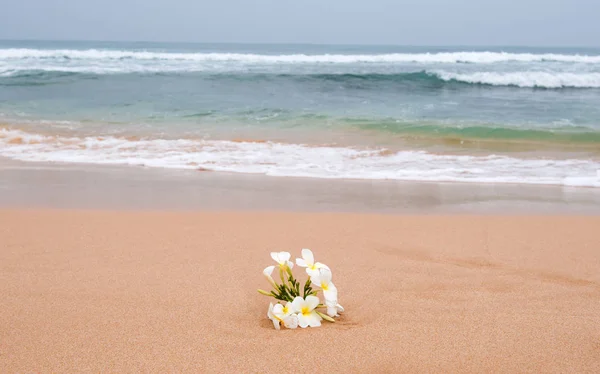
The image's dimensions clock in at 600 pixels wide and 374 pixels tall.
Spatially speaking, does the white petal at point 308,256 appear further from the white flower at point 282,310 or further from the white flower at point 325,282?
the white flower at point 282,310

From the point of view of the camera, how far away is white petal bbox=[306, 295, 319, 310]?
213cm

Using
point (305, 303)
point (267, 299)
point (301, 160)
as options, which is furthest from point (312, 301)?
point (301, 160)

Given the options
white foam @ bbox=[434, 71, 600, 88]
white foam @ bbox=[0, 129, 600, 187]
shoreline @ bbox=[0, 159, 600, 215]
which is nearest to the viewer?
shoreline @ bbox=[0, 159, 600, 215]

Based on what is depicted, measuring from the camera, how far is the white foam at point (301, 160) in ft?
22.1

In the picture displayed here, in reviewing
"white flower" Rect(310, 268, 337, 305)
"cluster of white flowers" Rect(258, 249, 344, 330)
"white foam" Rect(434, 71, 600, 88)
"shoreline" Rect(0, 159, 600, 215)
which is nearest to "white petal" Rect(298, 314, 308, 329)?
"cluster of white flowers" Rect(258, 249, 344, 330)

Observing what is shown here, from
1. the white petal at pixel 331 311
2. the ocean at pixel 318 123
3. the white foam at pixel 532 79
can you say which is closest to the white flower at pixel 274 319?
the white petal at pixel 331 311

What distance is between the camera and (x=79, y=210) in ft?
14.9

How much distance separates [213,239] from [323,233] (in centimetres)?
81

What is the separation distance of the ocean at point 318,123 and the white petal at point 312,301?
4.48 m

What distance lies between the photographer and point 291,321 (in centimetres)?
215

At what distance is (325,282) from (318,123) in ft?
32.9

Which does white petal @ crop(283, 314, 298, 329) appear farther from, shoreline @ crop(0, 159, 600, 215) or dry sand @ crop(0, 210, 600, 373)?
shoreline @ crop(0, 159, 600, 215)

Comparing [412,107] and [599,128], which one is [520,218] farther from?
[412,107]

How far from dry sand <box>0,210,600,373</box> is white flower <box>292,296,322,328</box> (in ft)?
0.21
